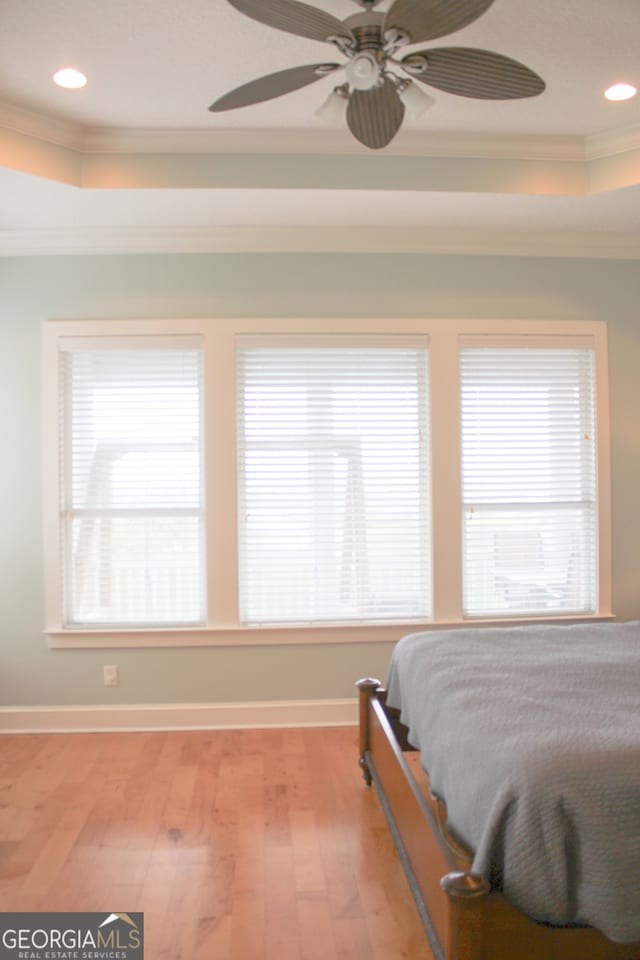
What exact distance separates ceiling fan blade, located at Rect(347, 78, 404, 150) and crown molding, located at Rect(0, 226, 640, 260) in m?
1.76

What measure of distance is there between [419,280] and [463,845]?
309 cm

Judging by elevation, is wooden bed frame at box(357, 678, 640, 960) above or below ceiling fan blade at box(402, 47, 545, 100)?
below

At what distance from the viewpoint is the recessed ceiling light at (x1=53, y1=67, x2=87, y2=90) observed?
9.27ft

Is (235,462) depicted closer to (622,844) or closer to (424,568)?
(424,568)

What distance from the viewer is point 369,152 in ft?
11.4

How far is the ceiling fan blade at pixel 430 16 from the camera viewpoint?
67.4 inches

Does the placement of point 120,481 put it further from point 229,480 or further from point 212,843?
point 212,843

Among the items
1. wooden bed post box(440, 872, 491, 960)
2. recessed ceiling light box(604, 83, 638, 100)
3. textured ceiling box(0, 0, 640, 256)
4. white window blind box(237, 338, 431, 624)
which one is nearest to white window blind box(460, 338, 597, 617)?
white window blind box(237, 338, 431, 624)

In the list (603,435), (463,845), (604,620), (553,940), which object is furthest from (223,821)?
(603,435)

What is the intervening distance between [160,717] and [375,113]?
325cm

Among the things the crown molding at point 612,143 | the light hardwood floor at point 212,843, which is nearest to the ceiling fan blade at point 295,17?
the crown molding at point 612,143

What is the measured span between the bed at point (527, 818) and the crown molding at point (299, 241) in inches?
101

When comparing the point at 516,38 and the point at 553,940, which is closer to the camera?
the point at 553,940

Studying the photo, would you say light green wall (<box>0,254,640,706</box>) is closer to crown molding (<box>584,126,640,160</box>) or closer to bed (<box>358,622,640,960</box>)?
crown molding (<box>584,126,640,160</box>)
